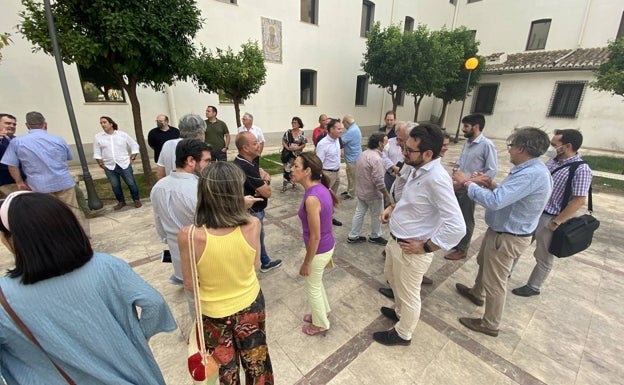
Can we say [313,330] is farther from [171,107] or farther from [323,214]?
[171,107]

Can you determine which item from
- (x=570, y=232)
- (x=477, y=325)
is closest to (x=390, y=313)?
(x=477, y=325)

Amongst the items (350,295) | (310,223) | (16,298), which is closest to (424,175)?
(310,223)

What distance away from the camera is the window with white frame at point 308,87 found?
14.1 metres

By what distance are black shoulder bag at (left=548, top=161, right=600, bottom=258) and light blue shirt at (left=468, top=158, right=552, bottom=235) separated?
839 mm

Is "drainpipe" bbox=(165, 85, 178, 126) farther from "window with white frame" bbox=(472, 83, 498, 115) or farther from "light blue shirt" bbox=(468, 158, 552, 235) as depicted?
"window with white frame" bbox=(472, 83, 498, 115)

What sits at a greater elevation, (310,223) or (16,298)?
(16,298)

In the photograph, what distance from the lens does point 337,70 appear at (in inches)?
579

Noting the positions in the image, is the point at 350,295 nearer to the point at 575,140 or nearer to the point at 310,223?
the point at 310,223

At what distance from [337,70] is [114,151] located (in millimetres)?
12195

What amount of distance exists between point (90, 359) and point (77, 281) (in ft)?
1.13

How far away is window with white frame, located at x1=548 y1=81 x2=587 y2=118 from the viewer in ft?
48.5

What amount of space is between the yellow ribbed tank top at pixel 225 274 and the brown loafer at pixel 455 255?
3516 millimetres

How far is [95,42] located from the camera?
498cm

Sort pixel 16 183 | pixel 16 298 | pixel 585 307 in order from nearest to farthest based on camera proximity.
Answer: pixel 16 298, pixel 585 307, pixel 16 183
